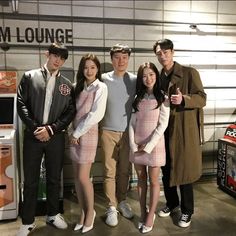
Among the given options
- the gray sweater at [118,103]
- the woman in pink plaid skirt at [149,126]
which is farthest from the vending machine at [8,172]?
the woman in pink plaid skirt at [149,126]

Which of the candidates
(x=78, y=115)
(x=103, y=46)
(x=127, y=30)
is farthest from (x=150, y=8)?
(x=78, y=115)

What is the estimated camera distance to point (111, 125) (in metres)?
2.85

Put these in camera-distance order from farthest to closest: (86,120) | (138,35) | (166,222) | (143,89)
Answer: (138,35)
(166,222)
(143,89)
(86,120)

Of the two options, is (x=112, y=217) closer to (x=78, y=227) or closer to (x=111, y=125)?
(x=78, y=227)

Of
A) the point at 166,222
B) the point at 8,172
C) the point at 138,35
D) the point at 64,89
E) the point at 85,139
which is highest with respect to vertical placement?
the point at 138,35

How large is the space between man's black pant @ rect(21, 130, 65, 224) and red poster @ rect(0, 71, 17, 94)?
0.75 meters

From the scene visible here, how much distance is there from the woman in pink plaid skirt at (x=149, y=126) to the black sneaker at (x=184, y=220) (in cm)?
35

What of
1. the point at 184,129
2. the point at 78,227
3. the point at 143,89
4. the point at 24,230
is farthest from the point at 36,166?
the point at 184,129

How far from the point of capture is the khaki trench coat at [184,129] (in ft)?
9.04

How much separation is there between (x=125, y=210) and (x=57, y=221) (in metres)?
0.70

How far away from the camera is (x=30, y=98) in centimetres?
261

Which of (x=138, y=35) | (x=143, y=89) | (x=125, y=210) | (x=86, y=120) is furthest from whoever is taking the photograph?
(x=138, y=35)

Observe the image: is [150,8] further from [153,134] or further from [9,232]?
[9,232]

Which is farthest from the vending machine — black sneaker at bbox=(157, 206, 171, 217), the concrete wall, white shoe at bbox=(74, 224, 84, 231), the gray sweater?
black sneaker at bbox=(157, 206, 171, 217)
